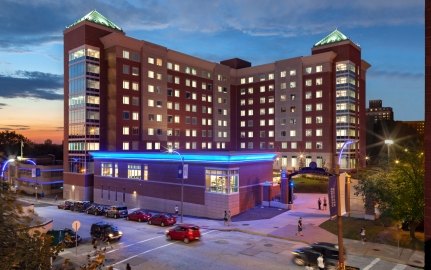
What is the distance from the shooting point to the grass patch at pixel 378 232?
31781mm

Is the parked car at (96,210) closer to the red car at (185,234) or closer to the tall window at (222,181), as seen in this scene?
the tall window at (222,181)

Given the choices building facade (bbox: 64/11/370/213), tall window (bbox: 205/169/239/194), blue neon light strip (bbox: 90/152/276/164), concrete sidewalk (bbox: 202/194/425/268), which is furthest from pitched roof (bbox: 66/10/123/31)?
concrete sidewalk (bbox: 202/194/425/268)

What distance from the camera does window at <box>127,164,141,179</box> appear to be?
2250 inches

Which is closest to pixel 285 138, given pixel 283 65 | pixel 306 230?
pixel 283 65

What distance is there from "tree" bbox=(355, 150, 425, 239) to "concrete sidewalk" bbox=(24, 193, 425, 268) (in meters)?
3.18

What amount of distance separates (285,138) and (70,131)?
56.7m

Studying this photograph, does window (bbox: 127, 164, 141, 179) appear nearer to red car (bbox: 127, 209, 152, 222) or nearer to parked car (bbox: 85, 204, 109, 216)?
parked car (bbox: 85, 204, 109, 216)

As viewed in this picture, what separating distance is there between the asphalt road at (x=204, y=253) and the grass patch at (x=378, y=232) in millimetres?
5501

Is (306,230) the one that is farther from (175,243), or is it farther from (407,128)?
(407,128)

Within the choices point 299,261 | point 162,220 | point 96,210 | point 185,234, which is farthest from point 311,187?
point 299,261

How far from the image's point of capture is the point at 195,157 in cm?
4903

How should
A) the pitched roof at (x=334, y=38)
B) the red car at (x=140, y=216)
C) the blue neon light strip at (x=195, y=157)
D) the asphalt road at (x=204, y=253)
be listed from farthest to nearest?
the pitched roof at (x=334, y=38)
the blue neon light strip at (x=195, y=157)
the red car at (x=140, y=216)
the asphalt road at (x=204, y=253)

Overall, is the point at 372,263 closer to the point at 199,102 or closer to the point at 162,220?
the point at 162,220

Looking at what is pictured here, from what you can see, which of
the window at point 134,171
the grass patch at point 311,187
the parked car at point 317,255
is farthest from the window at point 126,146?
the parked car at point 317,255
